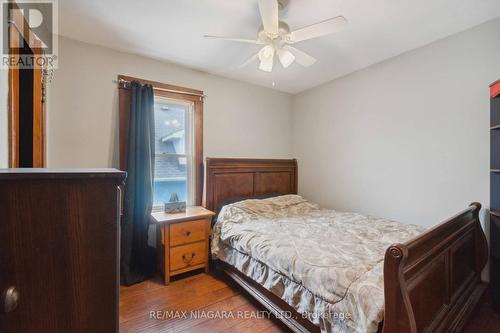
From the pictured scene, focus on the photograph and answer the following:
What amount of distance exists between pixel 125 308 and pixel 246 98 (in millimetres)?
2874

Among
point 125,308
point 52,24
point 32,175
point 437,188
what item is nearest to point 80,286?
point 32,175

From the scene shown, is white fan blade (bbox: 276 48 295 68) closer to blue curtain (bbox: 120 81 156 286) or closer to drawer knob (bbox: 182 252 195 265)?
blue curtain (bbox: 120 81 156 286)

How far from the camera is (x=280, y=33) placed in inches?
71.0

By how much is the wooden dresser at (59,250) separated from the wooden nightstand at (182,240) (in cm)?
161

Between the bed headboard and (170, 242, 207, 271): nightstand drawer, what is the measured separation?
536mm

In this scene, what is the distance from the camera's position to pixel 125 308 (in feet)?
6.40

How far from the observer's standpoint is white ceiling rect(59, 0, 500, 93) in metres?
1.77

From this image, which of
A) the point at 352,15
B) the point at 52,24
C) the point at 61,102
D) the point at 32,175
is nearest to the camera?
the point at 32,175

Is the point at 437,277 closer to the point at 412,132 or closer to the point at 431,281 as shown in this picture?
the point at 431,281

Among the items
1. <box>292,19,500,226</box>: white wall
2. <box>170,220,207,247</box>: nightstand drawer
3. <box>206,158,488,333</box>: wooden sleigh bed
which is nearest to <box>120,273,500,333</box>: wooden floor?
<box>206,158,488,333</box>: wooden sleigh bed

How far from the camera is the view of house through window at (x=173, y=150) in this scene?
280 cm

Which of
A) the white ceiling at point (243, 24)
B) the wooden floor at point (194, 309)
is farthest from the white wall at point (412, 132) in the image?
the wooden floor at point (194, 309)

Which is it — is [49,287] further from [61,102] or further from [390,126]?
[390,126]

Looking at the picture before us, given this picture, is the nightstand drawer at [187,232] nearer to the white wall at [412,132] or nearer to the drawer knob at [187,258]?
the drawer knob at [187,258]
